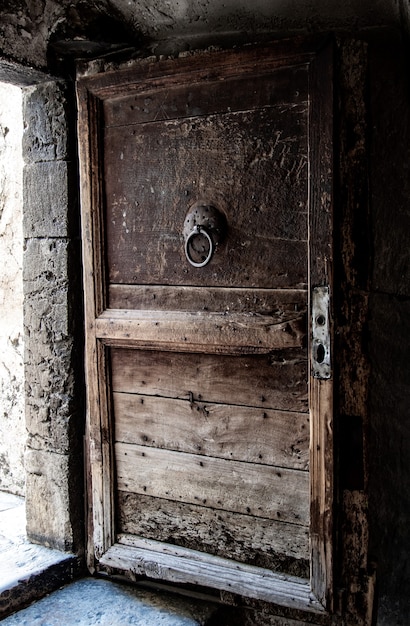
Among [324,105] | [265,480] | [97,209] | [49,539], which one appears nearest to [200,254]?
[97,209]

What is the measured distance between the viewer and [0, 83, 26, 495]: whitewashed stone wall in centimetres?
284

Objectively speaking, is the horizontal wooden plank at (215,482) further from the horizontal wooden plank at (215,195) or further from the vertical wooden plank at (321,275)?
the horizontal wooden plank at (215,195)

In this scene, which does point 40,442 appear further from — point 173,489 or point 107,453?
point 173,489

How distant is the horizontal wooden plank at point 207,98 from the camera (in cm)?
172

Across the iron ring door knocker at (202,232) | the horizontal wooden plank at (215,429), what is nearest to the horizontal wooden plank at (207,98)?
the iron ring door knocker at (202,232)

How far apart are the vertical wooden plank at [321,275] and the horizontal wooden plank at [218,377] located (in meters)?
0.09

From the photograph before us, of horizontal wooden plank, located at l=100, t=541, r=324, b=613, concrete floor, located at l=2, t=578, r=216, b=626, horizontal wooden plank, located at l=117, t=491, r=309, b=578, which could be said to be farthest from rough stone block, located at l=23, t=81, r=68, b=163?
concrete floor, located at l=2, t=578, r=216, b=626

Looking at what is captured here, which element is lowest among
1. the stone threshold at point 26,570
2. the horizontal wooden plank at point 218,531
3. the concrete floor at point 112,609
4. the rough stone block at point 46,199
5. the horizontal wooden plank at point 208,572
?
the concrete floor at point 112,609

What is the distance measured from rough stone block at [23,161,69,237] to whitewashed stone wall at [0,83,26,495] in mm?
644

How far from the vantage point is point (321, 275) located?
5.52ft

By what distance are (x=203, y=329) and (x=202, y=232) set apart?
0.99ft

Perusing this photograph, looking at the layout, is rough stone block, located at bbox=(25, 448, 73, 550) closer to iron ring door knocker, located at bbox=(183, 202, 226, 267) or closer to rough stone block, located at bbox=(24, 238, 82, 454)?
rough stone block, located at bbox=(24, 238, 82, 454)

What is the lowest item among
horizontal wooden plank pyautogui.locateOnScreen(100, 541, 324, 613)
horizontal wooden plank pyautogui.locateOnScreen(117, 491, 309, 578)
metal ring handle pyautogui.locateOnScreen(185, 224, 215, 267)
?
horizontal wooden plank pyautogui.locateOnScreen(100, 541, 324, 613)

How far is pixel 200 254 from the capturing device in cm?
189
